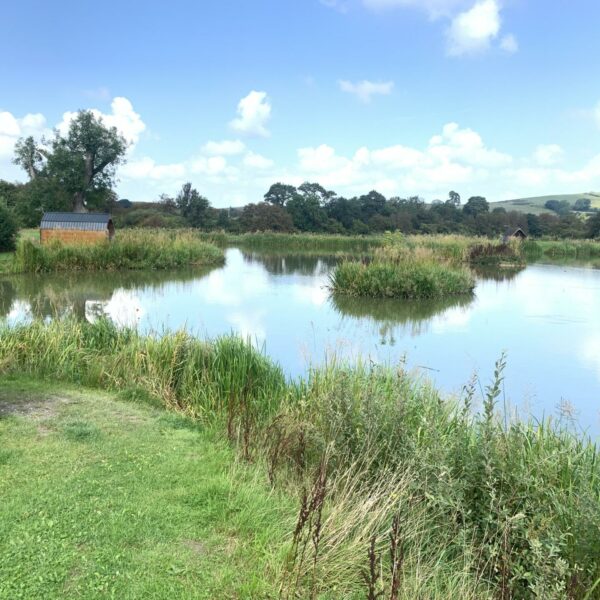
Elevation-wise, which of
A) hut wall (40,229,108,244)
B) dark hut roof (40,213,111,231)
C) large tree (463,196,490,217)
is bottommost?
hut wall (40,229,108,244)

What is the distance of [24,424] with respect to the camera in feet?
12.1

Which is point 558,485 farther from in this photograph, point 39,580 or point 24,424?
point 24,424

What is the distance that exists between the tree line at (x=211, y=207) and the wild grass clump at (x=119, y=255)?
109 inches

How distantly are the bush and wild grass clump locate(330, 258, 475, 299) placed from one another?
37.6ft

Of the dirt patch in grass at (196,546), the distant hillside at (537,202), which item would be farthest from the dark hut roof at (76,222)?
the distant hillside at (537,202)

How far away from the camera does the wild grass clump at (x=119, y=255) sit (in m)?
16.1

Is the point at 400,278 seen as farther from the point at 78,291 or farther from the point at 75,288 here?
the point at 75,288

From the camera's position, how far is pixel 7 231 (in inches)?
709

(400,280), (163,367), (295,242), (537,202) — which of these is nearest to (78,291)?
(400,280)

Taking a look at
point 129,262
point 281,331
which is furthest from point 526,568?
point 129,262

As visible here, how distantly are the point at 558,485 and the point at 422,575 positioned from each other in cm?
117

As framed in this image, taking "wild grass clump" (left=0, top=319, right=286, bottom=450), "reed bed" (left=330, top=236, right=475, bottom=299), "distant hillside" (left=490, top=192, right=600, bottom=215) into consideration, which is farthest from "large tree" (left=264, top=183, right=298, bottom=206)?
"wild grass clump" (left=0, top=319, right=286, bottom=450)

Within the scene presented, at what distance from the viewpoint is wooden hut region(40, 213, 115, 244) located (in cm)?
1908

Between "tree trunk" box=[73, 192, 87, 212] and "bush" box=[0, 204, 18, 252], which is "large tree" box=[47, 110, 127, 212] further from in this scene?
"bush" box=[0, 204, 18, 252]
